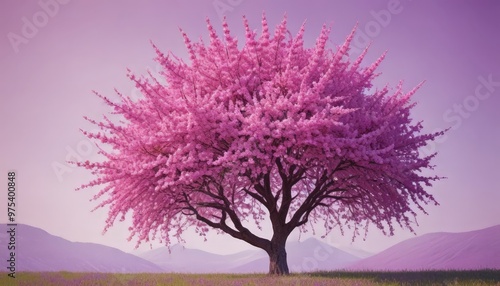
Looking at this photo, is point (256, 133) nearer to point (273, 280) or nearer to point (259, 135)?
point (259, 135)

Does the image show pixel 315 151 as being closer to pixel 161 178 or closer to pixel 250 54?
pixel 250 54

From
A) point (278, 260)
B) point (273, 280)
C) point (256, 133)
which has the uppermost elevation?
point (256, 133)

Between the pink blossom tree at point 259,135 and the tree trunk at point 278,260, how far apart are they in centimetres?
5

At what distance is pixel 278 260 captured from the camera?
69.8 ft

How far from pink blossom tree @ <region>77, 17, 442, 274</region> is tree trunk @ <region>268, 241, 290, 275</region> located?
5 centimetres

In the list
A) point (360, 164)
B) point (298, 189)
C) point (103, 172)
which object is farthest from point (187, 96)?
point (298, 189)

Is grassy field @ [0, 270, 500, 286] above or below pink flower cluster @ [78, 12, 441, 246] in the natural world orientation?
below

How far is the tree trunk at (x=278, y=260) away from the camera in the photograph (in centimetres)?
2106

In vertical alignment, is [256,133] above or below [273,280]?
above

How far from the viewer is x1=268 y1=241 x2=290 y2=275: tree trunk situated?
21.1 meters

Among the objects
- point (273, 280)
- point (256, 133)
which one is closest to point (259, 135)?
point (256, 133)

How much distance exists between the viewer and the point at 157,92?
1988 cm

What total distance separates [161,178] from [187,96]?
3.55 meters

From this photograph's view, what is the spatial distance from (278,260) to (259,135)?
7240mm
